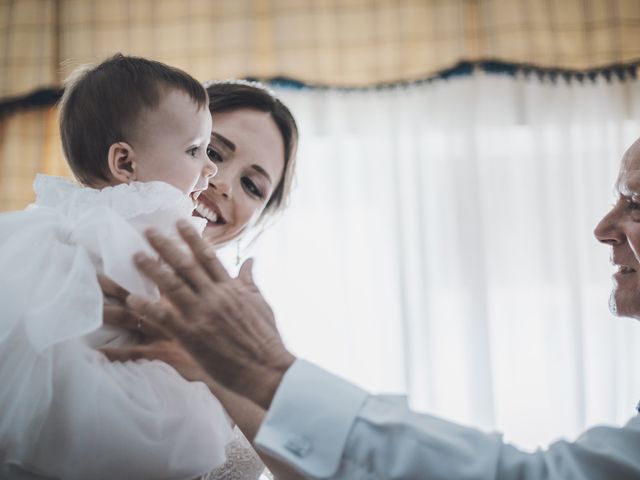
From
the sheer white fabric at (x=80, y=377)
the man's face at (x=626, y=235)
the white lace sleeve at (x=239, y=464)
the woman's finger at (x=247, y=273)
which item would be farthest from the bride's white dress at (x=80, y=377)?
the man's face at (x=626, y=235)

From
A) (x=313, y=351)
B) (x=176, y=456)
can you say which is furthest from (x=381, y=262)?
(x=176, y=456)

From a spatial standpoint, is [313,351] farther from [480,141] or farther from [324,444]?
[324,444]

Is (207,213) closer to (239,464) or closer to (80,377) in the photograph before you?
(239,464)

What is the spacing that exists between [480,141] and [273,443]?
237 cm

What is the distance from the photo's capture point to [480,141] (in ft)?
9.71

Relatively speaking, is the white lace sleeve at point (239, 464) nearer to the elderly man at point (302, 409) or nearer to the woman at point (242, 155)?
the elderly man at point (302, 409)

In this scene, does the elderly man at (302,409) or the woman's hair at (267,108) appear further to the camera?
the woman's hair at (267,108)

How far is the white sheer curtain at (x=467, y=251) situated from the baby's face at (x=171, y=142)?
1767mm

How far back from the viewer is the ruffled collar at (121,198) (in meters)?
0.99

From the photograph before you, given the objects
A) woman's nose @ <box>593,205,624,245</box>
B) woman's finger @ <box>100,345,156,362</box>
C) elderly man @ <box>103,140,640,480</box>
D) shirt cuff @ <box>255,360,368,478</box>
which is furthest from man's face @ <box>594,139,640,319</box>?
woman's finger @ <box>100,345,156,362</box>

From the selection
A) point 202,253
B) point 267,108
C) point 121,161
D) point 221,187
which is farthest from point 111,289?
point 267,108

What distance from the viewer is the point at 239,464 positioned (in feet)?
4.09

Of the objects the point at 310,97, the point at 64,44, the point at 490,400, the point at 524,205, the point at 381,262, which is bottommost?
the point at 490,400

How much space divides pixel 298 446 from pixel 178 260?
30cm
